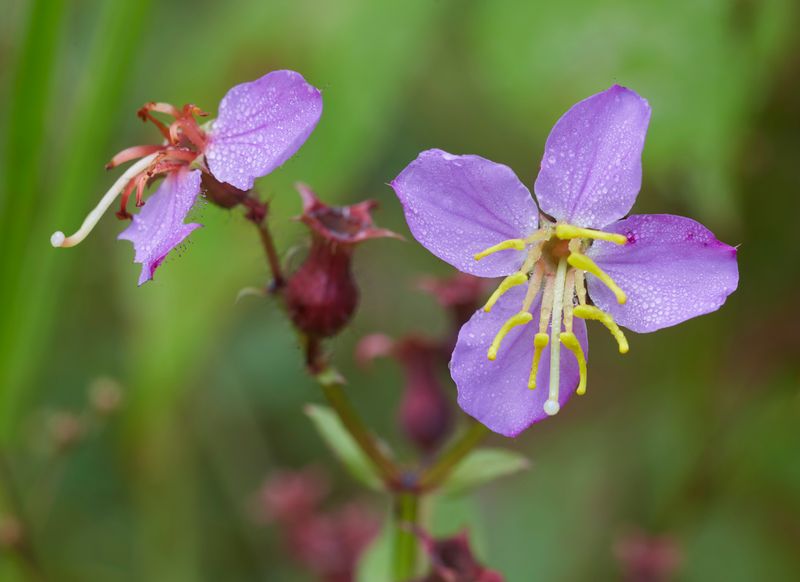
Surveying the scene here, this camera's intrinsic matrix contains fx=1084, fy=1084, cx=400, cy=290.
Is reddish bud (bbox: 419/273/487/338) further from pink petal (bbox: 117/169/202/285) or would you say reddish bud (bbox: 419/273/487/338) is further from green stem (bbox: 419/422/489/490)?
pink petal (bbox: 117/169/202/285)

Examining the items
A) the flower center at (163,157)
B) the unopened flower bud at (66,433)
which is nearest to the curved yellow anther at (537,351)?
the flower center at (163,157)

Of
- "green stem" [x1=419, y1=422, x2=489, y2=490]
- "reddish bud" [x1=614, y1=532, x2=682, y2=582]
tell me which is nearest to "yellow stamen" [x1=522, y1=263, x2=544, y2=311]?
"green stem" [x1=419, y1=422, x2=489, y2=490]

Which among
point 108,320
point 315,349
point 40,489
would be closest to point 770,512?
point 315,349

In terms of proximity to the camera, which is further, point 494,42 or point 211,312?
point 211,312

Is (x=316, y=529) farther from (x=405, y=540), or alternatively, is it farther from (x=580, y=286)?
(x=580, y=286)

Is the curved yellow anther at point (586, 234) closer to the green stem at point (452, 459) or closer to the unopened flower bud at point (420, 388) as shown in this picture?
the green stem at point (452, 459)

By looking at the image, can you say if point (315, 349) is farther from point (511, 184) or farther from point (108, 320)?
point (108, 320)
